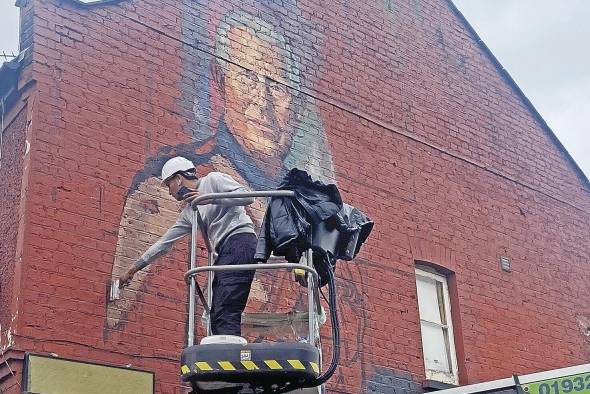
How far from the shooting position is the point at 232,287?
21.0 ft

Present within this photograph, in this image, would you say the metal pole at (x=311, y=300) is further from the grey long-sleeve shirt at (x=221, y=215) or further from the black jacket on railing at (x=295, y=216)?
the grey long-sleeve shirt at (x=221, y=215)

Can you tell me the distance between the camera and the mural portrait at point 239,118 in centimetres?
890

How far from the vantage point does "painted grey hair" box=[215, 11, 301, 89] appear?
10.3 m

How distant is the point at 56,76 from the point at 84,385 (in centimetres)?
300

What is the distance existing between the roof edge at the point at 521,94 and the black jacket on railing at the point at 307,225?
790 cm

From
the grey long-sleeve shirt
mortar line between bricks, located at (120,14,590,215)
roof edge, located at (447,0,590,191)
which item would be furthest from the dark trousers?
roof edge, located at (447,0,590,191)

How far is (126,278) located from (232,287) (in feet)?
6.66

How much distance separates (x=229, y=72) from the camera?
1027cm

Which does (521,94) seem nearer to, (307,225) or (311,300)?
Result: (307,225)

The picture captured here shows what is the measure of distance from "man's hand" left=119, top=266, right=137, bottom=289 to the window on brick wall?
4169mm

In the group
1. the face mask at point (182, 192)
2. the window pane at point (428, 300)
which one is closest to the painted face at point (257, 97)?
the window pane at point (428, 300)

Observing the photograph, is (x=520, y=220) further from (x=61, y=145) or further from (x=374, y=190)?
(x=61, y=145)

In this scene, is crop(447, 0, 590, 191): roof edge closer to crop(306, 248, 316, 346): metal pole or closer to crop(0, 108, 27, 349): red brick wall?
crop(0, 108, 27, 349): red brick wall

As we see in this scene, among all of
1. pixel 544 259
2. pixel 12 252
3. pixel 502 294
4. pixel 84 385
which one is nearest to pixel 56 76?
pixel 12 252
